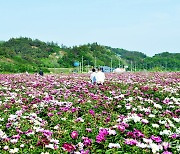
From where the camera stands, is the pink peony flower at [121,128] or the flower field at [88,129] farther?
the pink peony flower at [121,128]

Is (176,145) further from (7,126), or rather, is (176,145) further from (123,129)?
(7,126)

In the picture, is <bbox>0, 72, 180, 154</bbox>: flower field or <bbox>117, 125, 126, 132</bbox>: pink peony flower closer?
<bbox>0, 72, 180, 154</bbox>: flower field

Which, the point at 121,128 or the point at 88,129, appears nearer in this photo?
the point at 121,128

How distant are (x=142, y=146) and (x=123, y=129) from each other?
2.57 feet

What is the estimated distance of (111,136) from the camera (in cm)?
464

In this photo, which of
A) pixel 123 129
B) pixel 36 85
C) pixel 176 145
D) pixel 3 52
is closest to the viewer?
pixel 176 145

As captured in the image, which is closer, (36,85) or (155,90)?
(155,90)

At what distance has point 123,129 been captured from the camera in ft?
15.5

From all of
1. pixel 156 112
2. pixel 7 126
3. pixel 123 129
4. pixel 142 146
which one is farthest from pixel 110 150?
pixel 156 112

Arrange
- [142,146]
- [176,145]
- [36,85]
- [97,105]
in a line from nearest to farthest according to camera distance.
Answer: [142,146] < [176,145] < [97,105] < [36,85]

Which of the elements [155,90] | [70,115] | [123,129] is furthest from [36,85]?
[123,129]

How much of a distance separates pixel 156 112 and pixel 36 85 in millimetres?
6471

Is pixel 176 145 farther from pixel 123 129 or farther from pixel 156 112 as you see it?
pixel 156 112

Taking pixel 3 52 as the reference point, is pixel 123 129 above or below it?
below
